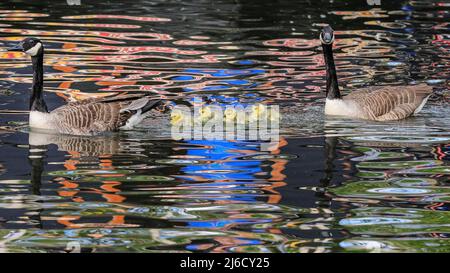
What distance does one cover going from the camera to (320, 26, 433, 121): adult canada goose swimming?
15125 mm

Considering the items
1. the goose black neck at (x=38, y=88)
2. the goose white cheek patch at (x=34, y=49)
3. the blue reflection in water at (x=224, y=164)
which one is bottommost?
the blue reflection in water at (x=224, y=164)

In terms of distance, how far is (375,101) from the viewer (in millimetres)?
15133

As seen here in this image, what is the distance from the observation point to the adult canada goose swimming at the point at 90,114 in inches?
546

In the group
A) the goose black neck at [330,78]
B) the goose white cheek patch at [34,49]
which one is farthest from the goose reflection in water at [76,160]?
the goose black neck at [330,78]

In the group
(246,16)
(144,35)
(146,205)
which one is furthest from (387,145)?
(246,16)

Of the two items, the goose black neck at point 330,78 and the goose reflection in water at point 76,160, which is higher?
the goose black neck at point 330,78

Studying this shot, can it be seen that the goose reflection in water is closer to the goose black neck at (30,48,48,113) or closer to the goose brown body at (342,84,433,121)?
the goose black neck at (30,48,48,113)

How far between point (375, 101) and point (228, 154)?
10.4 ft

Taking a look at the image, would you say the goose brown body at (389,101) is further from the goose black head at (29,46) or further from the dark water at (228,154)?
the goose black head at (29,46)

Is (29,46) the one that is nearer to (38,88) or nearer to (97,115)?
(38,88)

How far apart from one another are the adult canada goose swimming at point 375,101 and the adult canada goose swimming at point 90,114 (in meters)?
2.48

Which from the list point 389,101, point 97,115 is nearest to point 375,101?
point 389,101

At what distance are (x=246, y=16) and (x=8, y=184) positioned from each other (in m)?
14.2

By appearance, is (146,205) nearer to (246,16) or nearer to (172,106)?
(172,106)
